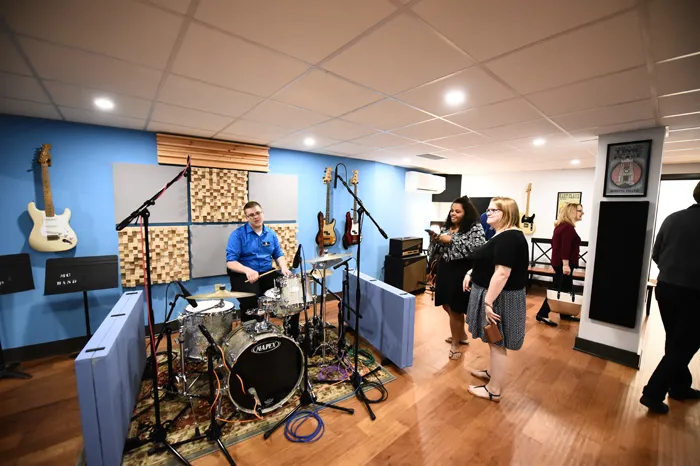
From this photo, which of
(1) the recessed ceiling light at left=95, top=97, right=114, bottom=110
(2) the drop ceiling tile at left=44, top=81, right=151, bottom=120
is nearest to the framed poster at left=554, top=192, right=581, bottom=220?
(2) the drop ceiling tile at left=44, top=81, right=151, bottom=120

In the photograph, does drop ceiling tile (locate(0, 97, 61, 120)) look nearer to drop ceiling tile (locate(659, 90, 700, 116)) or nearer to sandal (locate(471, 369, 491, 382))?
sandal (locate(471, 369, 491, 382))

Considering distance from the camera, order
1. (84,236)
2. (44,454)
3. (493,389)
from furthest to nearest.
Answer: (84,236), (493,389), (44,454)

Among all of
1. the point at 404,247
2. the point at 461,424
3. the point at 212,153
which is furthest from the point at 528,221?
the point at 212,153

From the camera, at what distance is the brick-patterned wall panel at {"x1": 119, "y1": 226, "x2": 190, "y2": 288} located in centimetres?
321

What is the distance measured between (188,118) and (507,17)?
8.81 feet

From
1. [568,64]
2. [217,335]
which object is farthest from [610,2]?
[217,335]

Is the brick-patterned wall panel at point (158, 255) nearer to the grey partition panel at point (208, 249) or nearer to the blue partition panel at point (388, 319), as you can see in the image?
the grey partition panel at point (208, 249)

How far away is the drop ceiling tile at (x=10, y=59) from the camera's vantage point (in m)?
1.44

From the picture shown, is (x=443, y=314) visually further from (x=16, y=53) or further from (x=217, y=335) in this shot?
(x=16, y=53)

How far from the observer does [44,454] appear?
180 centimetres

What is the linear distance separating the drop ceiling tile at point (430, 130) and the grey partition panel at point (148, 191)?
267 cm

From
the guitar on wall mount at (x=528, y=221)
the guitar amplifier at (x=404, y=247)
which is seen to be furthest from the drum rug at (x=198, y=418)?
the guitar on wall mount at (x=528, y=221)

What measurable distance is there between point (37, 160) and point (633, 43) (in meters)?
4.55

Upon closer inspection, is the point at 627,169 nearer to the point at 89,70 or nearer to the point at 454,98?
the point at 454,98
